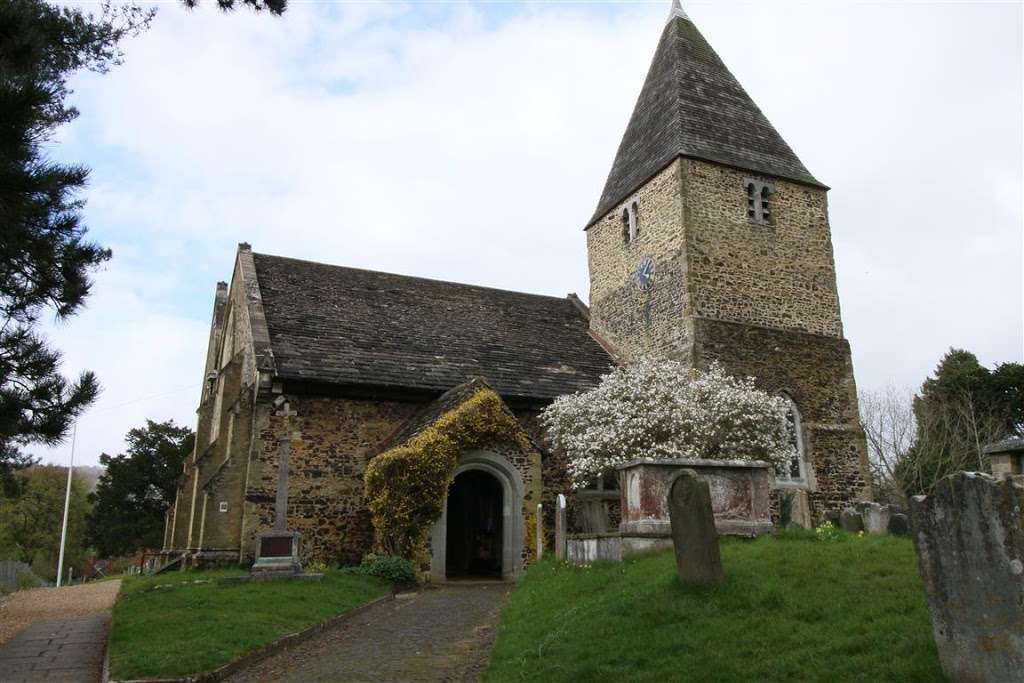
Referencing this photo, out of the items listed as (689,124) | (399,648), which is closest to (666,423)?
(399,648)

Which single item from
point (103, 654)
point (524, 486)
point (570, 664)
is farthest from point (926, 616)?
point (524, 486)

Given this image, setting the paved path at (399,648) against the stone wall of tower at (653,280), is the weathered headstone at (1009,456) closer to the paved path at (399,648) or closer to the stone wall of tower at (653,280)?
the stone wall of tower at (653,280)

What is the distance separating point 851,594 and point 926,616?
92 cm

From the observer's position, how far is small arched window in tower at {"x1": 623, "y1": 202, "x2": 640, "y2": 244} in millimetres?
23672

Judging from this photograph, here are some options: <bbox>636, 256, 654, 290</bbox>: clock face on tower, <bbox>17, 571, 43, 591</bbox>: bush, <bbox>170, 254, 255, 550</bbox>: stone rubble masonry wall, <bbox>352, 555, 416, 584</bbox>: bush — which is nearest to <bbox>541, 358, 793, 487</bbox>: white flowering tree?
<bbox>352, 555, 416, 584</bbox>: bush

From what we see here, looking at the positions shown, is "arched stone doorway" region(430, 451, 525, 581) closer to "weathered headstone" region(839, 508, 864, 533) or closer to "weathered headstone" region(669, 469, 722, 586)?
"weathered headstone" region(839, 508, 864, 533)

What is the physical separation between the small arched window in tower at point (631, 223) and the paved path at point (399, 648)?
1394 centimetres

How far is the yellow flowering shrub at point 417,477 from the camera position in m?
15.4

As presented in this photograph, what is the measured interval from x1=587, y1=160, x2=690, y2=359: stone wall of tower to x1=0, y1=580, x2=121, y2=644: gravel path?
14.7 metres

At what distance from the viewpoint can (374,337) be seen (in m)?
20.4

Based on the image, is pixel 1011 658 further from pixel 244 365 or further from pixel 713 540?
pixel 244 365

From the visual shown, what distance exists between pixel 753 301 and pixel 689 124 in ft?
19.3

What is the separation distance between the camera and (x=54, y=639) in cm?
1156

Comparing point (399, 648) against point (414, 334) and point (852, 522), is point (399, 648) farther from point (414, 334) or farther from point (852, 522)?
point (414, 334)
